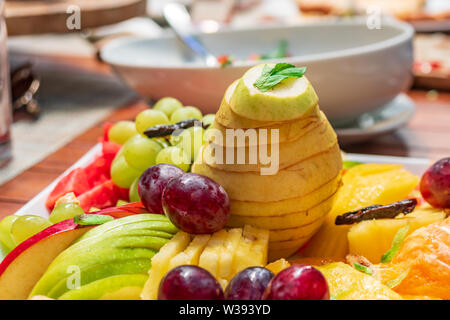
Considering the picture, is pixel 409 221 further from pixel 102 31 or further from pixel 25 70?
pixel 102 31

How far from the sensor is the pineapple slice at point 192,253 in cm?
53

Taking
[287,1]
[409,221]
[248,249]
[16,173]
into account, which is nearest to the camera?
[248,249]

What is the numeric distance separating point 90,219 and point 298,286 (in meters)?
0.26

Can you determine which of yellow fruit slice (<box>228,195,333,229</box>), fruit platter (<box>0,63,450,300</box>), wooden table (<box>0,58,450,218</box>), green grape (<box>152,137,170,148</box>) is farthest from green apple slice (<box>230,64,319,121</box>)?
wooden table (<box>0,58,450,218</box>)

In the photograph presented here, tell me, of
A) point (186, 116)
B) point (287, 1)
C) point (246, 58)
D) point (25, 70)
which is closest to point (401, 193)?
point (186, 116)

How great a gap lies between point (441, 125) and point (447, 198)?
0.70 m

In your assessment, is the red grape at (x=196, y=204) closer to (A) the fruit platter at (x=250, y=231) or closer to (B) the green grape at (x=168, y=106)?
(A) the fruit platter at (x=250, y=231)

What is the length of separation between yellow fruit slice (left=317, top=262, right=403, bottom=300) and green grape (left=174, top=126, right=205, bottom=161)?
0.82 feet

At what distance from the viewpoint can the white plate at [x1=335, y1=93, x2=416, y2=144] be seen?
3.84 ft

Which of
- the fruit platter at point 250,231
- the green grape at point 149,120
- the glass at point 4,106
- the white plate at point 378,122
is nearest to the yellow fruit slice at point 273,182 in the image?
the fruit platter at point 250,231

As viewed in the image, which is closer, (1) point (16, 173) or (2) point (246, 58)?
(1) point (16, 173)

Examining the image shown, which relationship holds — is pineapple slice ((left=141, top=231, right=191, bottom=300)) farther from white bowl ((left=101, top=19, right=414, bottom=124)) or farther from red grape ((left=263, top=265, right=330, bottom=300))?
white bowl ((left=101, top=19, right=414, bottom=124))

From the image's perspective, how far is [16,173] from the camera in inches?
42.1

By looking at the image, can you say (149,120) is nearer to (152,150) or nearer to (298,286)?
(152,150)
